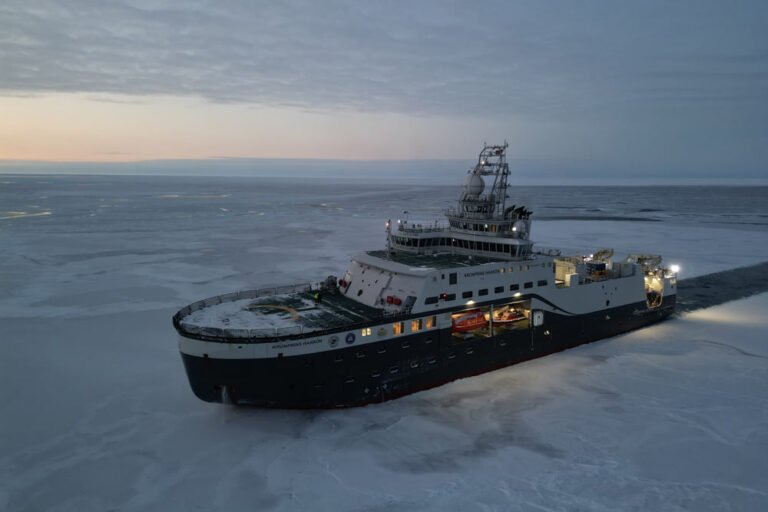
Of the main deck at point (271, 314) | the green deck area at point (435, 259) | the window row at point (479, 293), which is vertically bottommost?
the main deck at point (271, 314)

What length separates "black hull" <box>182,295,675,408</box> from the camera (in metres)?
16.6

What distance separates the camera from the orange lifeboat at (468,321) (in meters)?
21.6

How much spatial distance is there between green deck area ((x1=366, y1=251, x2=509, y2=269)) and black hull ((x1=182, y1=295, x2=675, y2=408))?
3.02 metres

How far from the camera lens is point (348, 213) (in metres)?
90.9

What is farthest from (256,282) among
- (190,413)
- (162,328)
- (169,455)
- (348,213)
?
(348,213)

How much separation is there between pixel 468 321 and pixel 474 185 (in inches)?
297

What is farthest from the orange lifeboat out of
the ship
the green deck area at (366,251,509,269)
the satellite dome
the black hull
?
the satellite dome

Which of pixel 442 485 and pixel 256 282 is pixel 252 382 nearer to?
pixel 442 485

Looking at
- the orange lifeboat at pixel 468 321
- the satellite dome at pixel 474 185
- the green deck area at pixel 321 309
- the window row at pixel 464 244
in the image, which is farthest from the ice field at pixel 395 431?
the satellite dome at pixel 474 185

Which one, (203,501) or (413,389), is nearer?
(203,501)

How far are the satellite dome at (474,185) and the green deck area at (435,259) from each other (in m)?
3.86

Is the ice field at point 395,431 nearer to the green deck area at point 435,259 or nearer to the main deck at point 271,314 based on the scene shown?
the main deck at point 271,314

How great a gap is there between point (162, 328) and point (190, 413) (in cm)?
934

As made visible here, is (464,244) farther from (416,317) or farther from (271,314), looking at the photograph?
(271,314)
